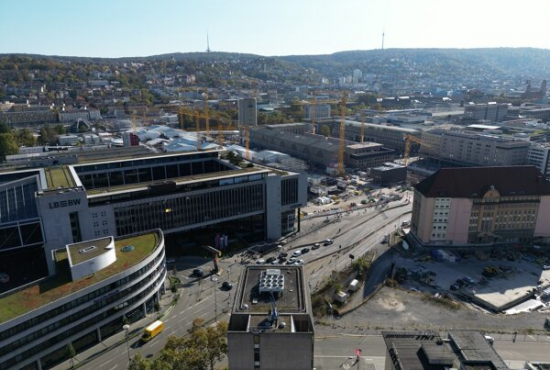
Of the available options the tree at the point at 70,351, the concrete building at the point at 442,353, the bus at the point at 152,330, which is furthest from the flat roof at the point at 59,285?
the concrete building at the point at 442,353

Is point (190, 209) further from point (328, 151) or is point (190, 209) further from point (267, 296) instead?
point (328, 151)

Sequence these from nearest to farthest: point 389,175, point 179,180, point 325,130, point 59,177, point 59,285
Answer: point 59,285
point 59,177
point 179,180
point 389,175
point 325,130

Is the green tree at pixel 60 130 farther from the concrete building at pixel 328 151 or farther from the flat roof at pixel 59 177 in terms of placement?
the flat roof at pixel 59 177

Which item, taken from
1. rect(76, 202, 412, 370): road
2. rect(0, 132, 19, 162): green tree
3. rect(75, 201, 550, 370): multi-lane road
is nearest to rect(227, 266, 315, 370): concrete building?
rect(75, 201, 550, 370): multi-lane road

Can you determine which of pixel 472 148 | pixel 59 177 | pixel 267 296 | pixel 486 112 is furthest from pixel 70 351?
pixel 486 112

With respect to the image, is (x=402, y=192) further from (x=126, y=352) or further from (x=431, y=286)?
(x=126, y=352)

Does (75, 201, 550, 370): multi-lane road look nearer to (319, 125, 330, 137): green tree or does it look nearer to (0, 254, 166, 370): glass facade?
(0, 254, 166, 370): glass facade

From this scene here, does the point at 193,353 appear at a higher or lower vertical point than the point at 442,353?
lower
